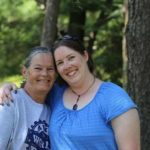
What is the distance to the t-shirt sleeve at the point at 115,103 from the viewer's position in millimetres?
3197

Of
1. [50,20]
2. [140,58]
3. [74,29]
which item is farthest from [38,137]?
[74,29]

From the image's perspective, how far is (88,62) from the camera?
3.58 m

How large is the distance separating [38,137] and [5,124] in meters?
0.30

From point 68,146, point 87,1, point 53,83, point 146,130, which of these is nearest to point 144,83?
point 146,130

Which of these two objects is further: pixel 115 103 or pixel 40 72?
pixel 40 72

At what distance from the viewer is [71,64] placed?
3.45 m

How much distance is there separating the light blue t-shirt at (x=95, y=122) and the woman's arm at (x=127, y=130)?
0.04 meters

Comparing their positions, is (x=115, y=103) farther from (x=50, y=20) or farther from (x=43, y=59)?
(x=50, y=20)

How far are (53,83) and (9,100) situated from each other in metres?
0.42

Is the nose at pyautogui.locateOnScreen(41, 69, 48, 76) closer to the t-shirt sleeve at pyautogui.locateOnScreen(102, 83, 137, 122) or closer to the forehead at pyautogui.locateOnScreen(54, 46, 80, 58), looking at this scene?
the forehead at pyautogui.locateOnScreen(54, 46, 80, 58)

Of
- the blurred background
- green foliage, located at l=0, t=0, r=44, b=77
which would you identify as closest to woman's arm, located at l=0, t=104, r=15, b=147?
the blurred background

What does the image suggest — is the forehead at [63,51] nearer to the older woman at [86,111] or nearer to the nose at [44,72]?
the older woman at [86,111]

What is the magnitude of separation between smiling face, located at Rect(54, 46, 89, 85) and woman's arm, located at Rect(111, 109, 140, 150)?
45 cm

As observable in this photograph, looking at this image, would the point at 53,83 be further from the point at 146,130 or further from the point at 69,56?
the point at 146,130
